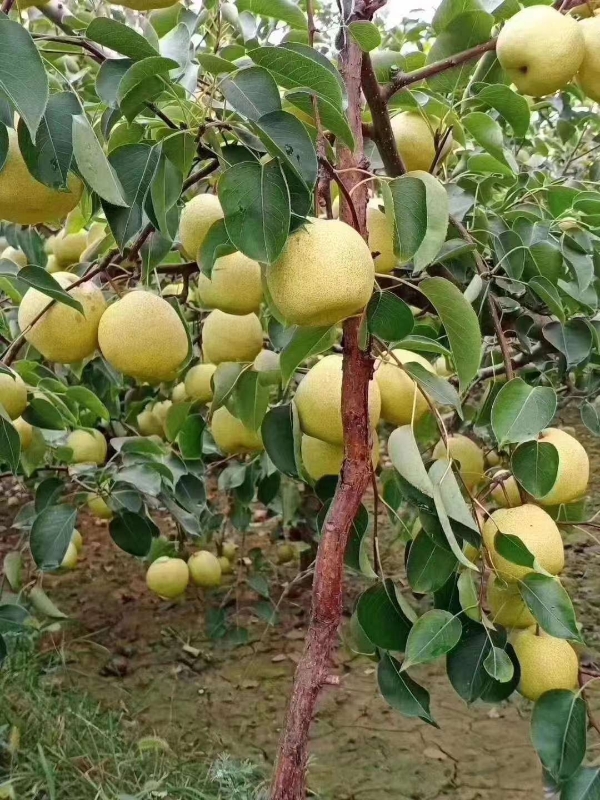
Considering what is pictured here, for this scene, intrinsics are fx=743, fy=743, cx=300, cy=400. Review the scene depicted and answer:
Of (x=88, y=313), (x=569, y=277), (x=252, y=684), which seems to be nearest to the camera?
(x=88, y=313)

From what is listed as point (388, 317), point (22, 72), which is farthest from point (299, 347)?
point (22, 72)

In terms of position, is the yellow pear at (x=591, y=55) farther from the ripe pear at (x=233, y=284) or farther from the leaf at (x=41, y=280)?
the leaf at (x=41, y=280)

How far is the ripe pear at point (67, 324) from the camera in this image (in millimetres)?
1114

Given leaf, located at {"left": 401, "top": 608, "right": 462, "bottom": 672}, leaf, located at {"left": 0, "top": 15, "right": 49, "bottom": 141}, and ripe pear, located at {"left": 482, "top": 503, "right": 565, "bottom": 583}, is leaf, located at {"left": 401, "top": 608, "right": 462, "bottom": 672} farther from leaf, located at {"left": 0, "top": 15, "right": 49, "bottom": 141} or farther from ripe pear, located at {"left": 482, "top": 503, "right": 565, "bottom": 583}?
leaf, located at {"left": 0, "top": 15, "right": 49, "bottom": 141}

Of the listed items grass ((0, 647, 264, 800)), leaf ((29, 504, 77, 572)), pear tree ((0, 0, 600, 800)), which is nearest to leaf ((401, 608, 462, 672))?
pear tree ((0, 0, 600, 800))

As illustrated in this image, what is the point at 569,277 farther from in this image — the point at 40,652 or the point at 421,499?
the point at 40,652

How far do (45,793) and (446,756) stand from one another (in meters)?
1.15

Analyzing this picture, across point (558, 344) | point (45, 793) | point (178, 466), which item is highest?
point (558, 344)

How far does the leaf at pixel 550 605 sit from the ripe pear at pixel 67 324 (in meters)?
0.72

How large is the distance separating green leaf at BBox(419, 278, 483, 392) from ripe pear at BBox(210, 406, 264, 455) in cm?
65

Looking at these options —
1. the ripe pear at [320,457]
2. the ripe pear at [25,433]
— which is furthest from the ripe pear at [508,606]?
the ripe pear at [25,433]

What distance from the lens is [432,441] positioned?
1457 mm

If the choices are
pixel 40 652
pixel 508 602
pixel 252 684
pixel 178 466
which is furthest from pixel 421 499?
pixel 40 652

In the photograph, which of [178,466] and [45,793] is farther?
[45,793]
